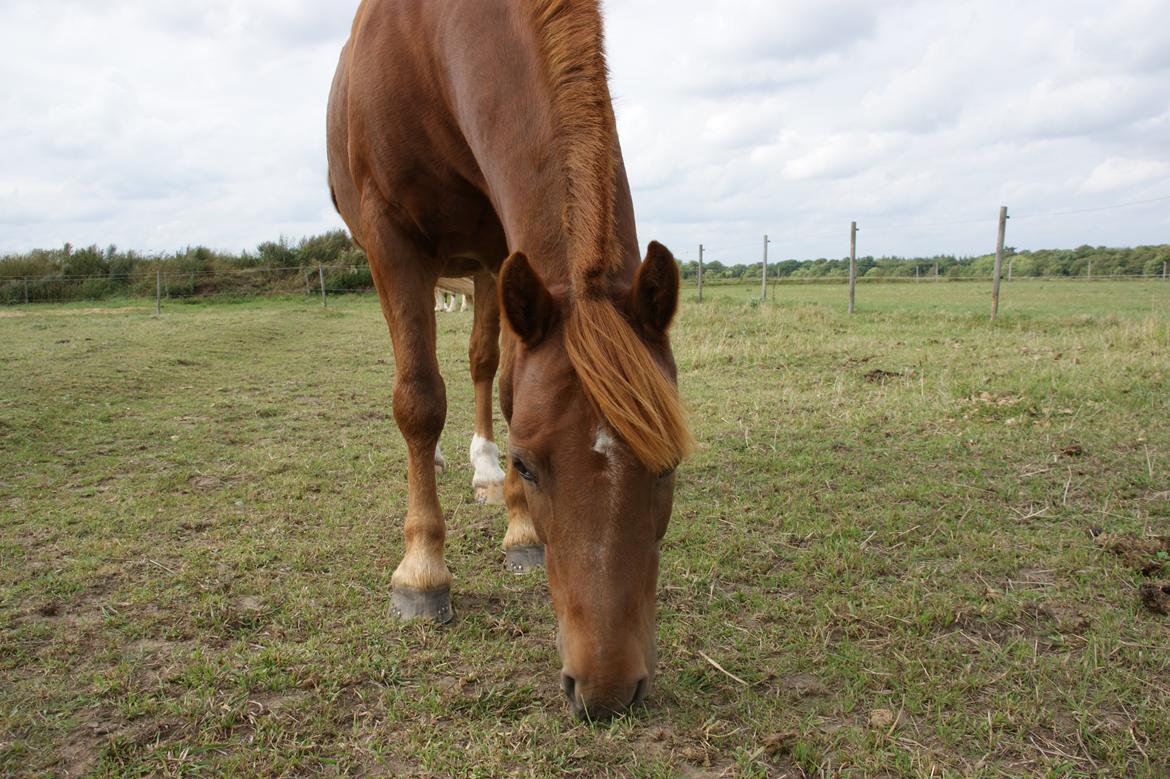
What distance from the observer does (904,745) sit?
1930 millimetres

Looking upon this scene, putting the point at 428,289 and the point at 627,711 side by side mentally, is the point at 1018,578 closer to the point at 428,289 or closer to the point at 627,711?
the point at 627,711

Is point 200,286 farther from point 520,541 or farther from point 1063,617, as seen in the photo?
point 1063,617

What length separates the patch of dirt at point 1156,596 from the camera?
2.60 metres

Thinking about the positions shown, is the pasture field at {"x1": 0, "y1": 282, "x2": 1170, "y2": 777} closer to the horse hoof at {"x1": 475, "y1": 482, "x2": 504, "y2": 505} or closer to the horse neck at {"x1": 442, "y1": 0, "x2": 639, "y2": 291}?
the horse hoof at {"x1": 475, "y1": 482, "x2": 504, "y2": 505}

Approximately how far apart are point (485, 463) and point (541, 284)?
2.55 m

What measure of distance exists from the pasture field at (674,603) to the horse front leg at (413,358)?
1.04ft

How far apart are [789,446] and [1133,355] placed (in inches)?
191

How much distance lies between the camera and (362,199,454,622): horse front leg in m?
3.03

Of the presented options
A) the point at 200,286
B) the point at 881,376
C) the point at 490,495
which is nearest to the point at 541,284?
the point at 490,495

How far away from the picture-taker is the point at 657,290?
191 cm

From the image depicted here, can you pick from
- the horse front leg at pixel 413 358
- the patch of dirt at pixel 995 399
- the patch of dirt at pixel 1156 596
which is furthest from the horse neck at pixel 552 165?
the patch of dirt at pixel 995 399

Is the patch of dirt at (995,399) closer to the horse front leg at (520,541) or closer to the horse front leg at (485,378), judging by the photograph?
the horse front leg at (485,378)

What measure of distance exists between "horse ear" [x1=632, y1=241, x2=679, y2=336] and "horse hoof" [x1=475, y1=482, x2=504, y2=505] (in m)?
2.42

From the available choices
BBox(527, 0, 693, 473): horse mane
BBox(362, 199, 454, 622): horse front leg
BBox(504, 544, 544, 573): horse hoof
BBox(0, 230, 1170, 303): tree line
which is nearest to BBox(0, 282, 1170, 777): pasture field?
BBox(504, 544, 544, 573): horse hoof
